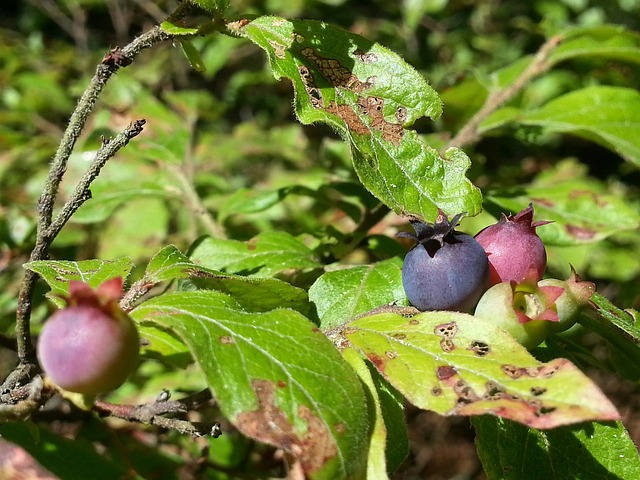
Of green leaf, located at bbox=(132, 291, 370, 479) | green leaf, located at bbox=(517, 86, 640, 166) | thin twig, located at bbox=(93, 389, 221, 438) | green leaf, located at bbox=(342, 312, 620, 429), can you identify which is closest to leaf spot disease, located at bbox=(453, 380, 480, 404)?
green leaf, located at bbox=(342, 312, 620, 429)

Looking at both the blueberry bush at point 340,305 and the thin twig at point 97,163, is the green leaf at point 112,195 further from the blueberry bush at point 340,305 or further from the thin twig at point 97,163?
the thin twig at point 97,163

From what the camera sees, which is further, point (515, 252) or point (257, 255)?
point (257, 255)

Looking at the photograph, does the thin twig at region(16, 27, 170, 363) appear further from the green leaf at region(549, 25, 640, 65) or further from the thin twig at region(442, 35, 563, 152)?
the green leaf at region(549, 25, 640, 65)

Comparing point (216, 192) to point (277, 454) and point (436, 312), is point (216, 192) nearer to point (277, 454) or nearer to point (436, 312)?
point (277, 454)

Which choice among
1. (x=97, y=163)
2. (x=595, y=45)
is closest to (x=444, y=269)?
(x=97, y=163)

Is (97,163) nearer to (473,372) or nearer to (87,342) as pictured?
(87,342)

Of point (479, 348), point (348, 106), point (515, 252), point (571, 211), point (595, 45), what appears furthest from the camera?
point (595, 45)

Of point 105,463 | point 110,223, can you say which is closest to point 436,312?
point 105,463
